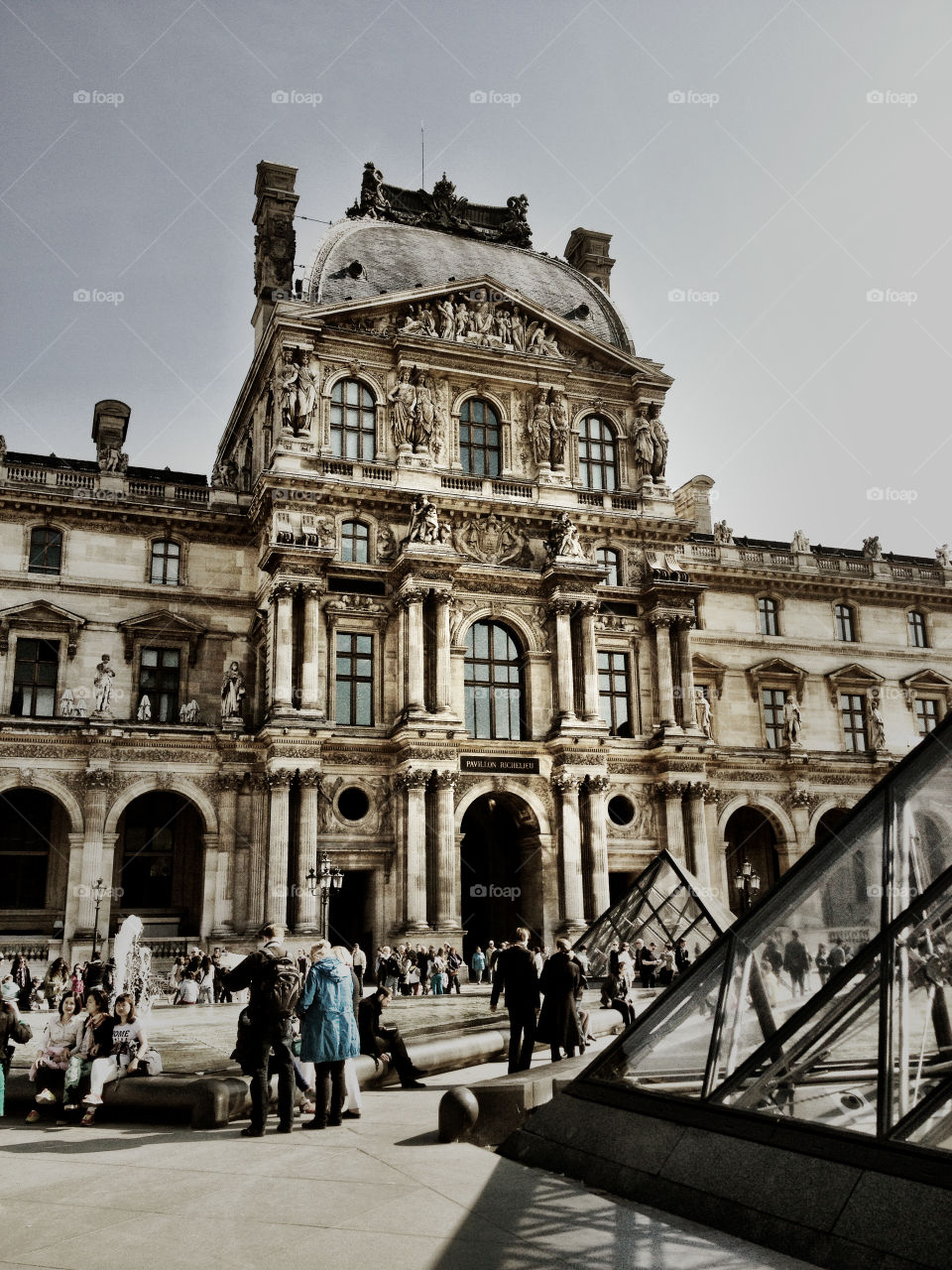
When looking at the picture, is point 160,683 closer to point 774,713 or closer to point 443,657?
point 443,657

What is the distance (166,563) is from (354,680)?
7.32 metres

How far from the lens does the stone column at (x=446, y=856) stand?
30.9m

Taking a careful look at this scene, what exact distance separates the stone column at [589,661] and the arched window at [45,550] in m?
16.3

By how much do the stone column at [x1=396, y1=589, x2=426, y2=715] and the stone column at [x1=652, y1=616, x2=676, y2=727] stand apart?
8.46 metres

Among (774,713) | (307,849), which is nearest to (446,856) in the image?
(307,849)

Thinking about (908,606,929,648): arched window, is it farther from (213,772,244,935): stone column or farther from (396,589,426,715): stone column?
(213,772,244,935): stone column

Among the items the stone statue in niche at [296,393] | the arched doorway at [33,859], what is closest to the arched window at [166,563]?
the stone statue in niche at [296,393]

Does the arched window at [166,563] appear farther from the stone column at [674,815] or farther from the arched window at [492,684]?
the stone column at [674,815]

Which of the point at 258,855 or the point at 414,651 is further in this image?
the point at 414,651

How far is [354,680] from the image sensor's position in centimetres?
3316

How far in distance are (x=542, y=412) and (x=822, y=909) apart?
31397 mm

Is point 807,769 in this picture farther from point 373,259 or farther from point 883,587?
point 373,259

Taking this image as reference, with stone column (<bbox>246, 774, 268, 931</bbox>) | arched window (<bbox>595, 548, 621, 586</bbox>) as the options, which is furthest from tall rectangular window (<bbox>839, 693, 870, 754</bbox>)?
stone column (<bbox>246, 774, 268, 931</bbox>)

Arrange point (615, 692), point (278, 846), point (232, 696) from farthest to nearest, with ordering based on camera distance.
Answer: point (615, 692) < point (232, 696) < point (278, 846)
